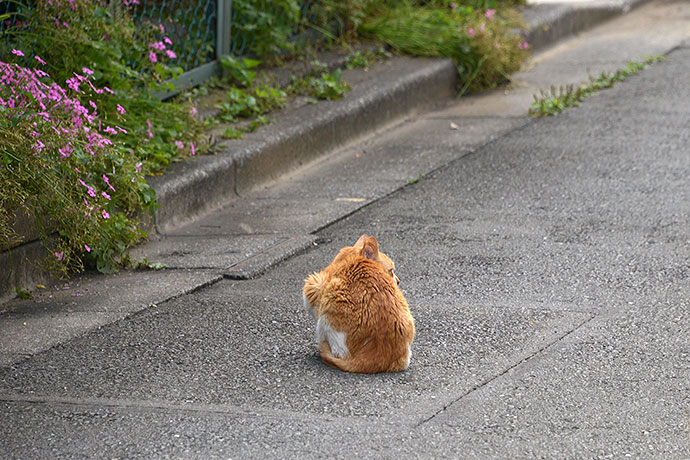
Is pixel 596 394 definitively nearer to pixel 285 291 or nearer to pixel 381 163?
pixel 285 291

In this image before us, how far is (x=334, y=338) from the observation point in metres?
3.36

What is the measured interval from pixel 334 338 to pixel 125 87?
2.58 meters

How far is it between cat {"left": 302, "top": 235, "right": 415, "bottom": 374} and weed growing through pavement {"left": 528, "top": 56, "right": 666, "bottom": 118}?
4.24 metres

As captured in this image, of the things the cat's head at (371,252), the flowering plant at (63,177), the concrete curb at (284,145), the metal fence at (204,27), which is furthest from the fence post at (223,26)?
the cat's head at (371,252)

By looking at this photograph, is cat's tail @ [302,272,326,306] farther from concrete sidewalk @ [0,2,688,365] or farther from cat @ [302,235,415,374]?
concrete sidewalk @ [0,2,688,365]

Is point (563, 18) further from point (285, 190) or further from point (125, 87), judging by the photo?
point (125, 87)

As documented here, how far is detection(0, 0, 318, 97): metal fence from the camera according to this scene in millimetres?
6488

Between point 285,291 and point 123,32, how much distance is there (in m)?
1.96

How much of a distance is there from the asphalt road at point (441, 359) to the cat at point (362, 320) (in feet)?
0.23

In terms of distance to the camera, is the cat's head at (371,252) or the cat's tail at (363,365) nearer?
the cat's tail at (363,365)

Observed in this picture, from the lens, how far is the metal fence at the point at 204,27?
21.3 feet

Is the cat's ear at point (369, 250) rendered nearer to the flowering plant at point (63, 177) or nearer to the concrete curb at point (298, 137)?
the flowering plant at point (63, 177)

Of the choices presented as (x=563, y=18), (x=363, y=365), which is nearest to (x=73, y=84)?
(x=363, y=365)

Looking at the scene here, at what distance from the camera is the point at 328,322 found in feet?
11.0
